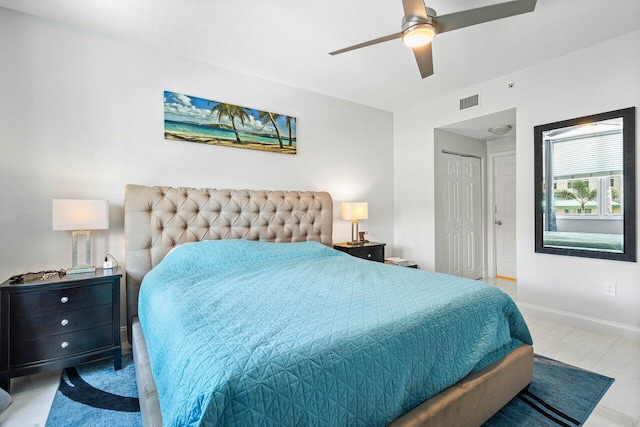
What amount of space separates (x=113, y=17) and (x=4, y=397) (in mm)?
2546

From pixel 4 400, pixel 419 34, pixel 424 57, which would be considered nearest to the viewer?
pixel 4 400

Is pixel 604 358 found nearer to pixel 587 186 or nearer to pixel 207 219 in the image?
pixel 587 186

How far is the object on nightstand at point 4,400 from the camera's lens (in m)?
1.69

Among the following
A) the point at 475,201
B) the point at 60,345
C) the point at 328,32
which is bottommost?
→ the point at 60,345

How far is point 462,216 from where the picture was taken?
185 inches

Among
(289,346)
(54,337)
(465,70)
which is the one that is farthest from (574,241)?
(54,337)

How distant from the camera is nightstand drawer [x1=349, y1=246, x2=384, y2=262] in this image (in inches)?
143

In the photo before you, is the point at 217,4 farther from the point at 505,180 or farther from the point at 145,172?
the point at 505,180

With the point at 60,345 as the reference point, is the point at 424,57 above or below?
above

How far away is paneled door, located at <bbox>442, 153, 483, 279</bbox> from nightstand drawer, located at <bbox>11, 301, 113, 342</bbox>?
3.93 m

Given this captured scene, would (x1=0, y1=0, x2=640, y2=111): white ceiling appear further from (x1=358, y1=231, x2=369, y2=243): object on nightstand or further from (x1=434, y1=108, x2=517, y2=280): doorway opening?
(x1=358, y1=231, x2=369, y2=243): object on nightstand

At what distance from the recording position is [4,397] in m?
1.73

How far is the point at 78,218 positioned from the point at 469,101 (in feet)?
13.3

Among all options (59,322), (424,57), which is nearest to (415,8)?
(424,57)
